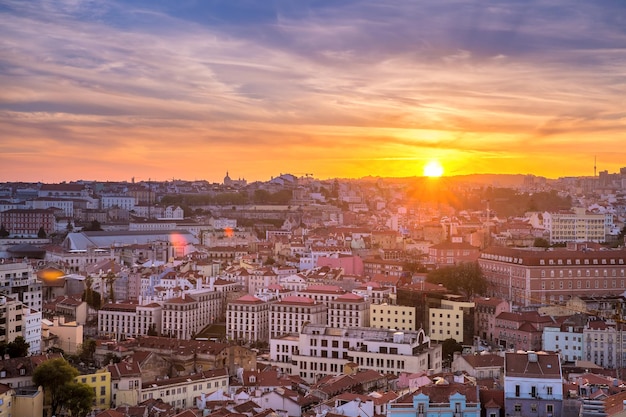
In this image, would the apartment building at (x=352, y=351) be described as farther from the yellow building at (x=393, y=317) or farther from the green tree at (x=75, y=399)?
the green tree at (x=75, y=399)

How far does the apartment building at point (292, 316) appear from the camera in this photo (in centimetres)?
2008

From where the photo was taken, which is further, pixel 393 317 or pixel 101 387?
pixel 393 317

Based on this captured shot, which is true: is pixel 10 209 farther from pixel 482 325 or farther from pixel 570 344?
pixel 570 344

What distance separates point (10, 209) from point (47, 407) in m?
32.2

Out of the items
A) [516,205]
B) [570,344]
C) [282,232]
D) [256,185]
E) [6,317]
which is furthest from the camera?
[256,185]

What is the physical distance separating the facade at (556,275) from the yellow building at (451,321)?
12.5ft

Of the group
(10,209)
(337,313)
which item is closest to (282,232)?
(10,209)

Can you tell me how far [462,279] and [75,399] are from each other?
1282 cm

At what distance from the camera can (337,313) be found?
20531mm

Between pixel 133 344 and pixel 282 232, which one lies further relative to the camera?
pixel 282 232

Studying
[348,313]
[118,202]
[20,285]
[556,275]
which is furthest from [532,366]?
[118,202]

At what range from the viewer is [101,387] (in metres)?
14.2

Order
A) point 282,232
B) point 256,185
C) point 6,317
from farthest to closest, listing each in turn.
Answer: point 256,185
point 282,232
point 6,317

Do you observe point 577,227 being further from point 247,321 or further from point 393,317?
point 247,321
